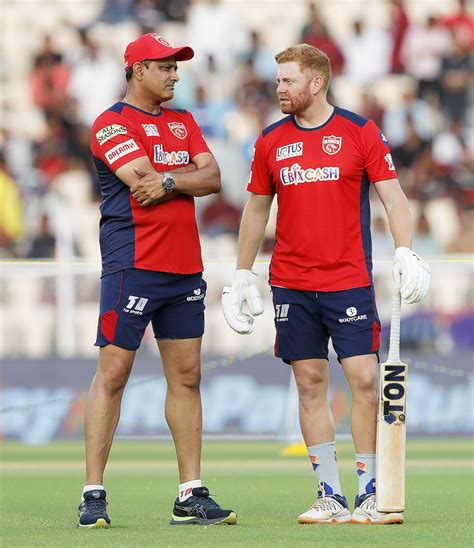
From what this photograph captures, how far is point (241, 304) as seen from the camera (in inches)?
295

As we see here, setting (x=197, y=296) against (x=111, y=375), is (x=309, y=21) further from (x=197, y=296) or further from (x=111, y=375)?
(x=111, y=375)

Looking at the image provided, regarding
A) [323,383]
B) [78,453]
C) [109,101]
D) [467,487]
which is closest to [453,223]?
[109,101]

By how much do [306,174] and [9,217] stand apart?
1073 centimetres

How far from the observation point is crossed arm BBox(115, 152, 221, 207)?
7.11 metres

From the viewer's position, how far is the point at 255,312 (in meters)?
7.45

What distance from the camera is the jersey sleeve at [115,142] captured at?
7156mm

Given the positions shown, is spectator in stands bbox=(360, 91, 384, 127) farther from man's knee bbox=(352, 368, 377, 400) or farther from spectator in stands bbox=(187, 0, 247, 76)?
man's knee bbox=(352, 368, 377, 400)

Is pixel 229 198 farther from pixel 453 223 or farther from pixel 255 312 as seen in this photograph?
pixel 255 312

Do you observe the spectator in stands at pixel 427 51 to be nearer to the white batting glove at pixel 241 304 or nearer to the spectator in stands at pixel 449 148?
the spectator in stands at pixel 449 148

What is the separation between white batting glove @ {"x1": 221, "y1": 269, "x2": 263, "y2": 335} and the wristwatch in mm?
641

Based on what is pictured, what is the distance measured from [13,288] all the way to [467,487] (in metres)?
6.23

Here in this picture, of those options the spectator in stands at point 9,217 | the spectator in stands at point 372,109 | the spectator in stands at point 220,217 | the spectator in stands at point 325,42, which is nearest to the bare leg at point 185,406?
the spectator in stands at point 9,217

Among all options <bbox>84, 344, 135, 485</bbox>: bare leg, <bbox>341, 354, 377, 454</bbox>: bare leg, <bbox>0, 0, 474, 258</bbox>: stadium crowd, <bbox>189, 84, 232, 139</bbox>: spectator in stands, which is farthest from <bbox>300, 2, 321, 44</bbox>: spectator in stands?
<bbox>84, 344, 135, 485</bbox>: bare leg

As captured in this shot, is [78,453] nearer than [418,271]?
No
